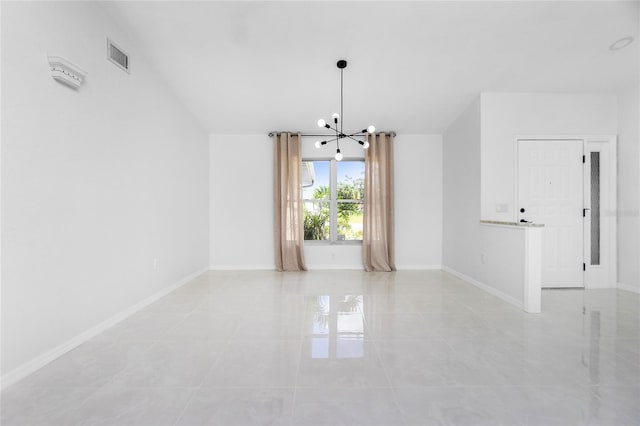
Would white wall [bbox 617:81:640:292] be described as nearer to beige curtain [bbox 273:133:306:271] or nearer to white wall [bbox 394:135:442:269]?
white wall [bbox 394:135:442:269]

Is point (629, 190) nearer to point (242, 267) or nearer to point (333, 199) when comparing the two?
point (333, 199)

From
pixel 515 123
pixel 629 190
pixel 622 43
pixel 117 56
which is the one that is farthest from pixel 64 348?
pixel 629 190

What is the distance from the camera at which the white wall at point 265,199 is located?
17.2ft

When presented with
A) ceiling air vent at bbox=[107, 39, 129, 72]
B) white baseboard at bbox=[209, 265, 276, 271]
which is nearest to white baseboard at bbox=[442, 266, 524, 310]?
white baseboard at bbox=[209, 265, 276, 271]

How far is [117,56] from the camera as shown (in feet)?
8.77

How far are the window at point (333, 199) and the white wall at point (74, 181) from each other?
8.46 feet

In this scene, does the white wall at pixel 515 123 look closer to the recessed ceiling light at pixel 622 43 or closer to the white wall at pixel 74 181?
the recessed ceiling light at pixel 622 43

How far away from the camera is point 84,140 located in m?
2.28

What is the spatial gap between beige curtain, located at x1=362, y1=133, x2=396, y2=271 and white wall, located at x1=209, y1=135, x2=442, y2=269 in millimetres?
249

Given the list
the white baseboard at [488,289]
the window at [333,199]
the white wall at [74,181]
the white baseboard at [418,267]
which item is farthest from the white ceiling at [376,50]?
the white baseboard at [418,267]

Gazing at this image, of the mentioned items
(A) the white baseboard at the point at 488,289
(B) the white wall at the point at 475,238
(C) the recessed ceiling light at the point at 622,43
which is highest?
(C) the recessed ceiling light at the point at 622,43

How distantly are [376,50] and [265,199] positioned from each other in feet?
10.2

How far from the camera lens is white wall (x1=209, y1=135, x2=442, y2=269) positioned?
525cm

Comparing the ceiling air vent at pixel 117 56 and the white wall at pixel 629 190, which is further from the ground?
the ceiling air vent at pixel 117 56
